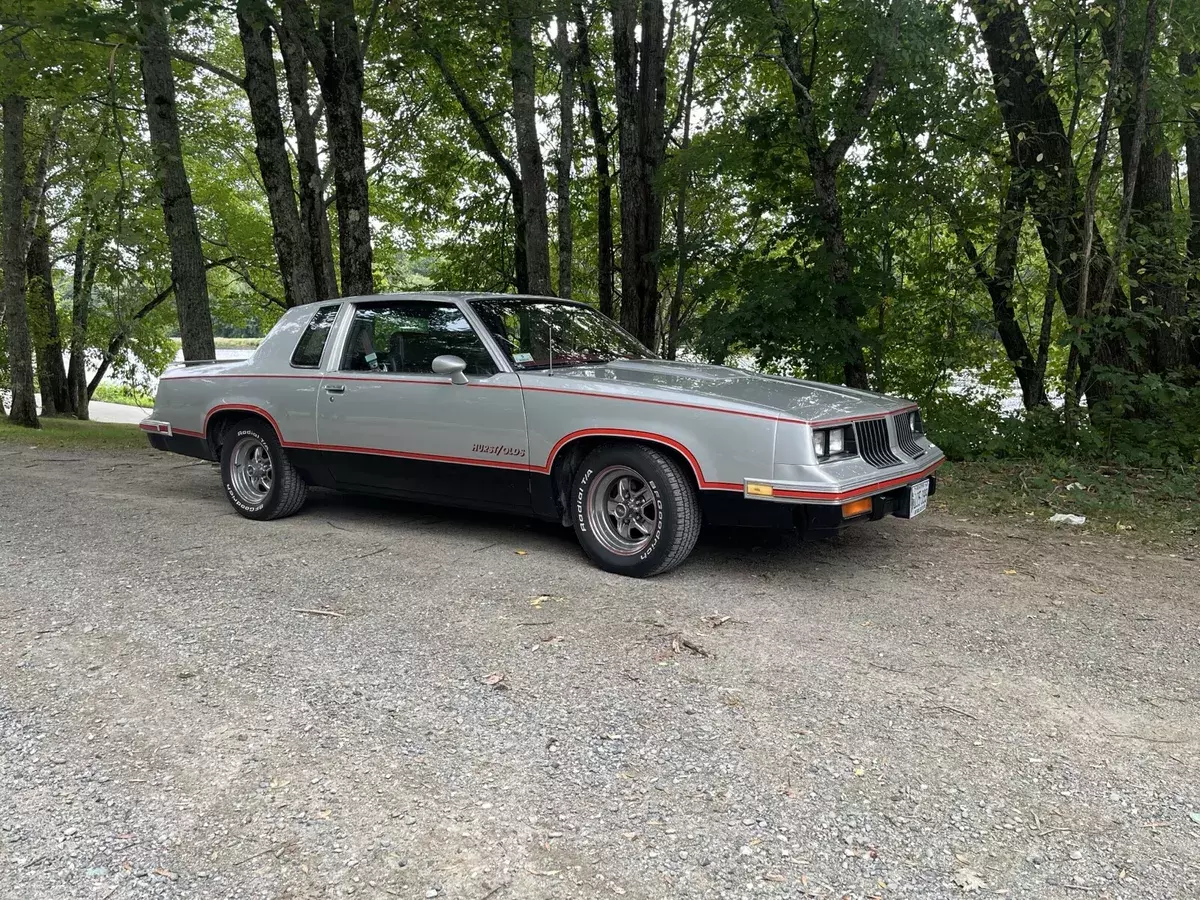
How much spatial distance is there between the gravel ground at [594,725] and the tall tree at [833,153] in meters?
4.57

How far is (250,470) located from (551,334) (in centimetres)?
268

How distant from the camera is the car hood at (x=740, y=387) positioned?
473 cm

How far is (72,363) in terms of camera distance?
26.0m

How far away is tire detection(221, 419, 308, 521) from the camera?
21.1 ft

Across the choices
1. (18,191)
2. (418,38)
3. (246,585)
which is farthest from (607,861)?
(18,191)

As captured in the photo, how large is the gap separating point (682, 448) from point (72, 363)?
2684cm

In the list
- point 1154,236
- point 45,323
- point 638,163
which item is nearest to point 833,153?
point 1154,236

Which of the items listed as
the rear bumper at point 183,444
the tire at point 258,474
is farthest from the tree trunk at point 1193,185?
the rear bumper at point 183,444

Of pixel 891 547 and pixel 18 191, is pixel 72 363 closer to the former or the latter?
pixel 18 191

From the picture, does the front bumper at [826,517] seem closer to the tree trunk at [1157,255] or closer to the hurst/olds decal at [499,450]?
the hurst/olds decal at [499,450]

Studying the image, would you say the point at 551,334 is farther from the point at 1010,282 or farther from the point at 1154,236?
the point at 1010,282

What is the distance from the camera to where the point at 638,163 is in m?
12.8

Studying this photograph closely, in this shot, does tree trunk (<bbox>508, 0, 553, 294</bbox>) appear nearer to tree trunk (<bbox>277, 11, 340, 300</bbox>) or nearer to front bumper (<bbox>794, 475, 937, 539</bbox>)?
tree trunk (<bbox>277, 11, 340, 300</bbox>)

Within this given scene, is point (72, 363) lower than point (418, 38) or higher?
lower
